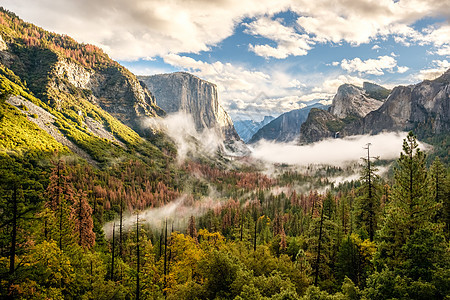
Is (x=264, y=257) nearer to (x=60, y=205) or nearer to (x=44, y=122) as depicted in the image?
(x=60, y=205)

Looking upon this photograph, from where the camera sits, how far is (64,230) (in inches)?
1390

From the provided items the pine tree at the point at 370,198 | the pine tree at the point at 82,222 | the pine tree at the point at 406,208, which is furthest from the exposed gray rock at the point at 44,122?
the pine tree at the point at 406,208

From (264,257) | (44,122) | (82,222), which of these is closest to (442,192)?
(264,257)

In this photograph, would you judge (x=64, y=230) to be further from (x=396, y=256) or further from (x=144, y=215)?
(x=144, y=215)

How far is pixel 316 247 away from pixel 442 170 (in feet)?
85.7

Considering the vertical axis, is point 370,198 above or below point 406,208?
below

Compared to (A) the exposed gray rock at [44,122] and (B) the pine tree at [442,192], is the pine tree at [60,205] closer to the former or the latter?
(B) the pine tree at [442,192]

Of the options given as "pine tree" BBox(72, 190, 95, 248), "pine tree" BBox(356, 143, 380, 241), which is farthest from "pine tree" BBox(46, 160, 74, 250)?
"pine tree" BBox(356, 143, 380, 241)

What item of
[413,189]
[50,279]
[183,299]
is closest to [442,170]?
[413,189]

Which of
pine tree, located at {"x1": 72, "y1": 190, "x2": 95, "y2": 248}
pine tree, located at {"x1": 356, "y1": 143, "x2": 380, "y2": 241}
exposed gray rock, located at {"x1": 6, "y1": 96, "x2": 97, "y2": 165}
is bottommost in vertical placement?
pine tree, located at {"x1": 72, "y1": 190, "x2": 95, "y2": 248}

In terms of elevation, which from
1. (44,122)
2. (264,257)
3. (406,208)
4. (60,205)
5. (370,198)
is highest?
(44,122)

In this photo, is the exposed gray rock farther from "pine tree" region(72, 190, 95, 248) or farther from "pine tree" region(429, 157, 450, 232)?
"pine tree" region(429, 157, 450, 232)

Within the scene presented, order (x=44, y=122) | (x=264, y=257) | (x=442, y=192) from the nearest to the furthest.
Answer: (x=264, y=257)
(x=442, y=192)
(x=44, y=122)

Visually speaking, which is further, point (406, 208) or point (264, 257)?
point (264, 257)
